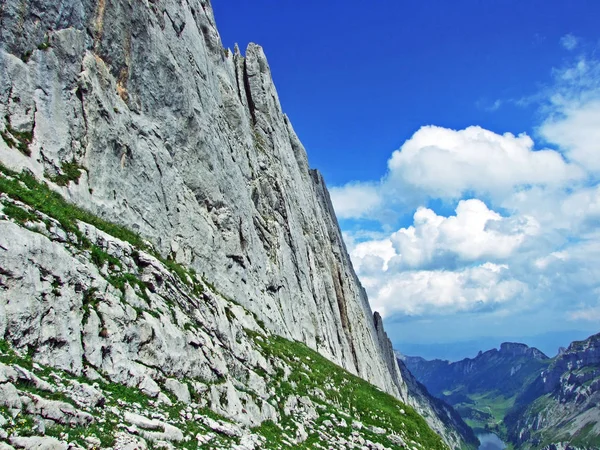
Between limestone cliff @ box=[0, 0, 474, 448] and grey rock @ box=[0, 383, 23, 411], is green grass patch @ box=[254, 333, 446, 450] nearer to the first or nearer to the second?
limestone cliff @ box=[0, 0, 474, 448]

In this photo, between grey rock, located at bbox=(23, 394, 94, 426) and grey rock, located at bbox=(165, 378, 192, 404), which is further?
grey rock, located at bbox=(165, 378, 192, 404)

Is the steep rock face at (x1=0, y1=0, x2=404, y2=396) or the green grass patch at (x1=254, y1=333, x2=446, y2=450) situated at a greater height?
the steep rock face at (x1=0, y1=0, x2=404, y2=396)

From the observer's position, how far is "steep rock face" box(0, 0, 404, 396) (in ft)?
88.0

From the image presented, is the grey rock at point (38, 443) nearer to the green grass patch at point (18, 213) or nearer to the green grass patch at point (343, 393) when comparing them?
the green grass patch at point (18, 213)

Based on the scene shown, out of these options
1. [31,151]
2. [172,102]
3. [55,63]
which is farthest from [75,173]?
[172,102]

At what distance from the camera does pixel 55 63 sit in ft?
93.0

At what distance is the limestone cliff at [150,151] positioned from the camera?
2511 centimetres

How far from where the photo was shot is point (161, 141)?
120 feet

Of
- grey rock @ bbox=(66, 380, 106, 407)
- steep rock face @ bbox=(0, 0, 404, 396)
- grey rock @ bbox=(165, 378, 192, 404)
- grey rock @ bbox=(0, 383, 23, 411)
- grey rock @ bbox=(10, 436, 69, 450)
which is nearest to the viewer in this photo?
grey rock @ bbox=(10, 436, 69, 450)

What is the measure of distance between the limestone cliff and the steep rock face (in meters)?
0.10

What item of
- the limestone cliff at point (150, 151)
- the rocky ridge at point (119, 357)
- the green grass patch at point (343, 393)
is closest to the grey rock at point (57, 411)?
the rocky ridge at point (119, 357)

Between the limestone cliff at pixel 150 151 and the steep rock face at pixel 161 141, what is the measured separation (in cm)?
10

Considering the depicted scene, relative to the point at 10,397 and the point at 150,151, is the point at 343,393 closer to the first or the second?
the point at 150,151

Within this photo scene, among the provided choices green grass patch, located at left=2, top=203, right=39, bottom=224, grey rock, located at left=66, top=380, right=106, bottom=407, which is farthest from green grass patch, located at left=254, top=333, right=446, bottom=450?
green grass patch, located at left=2, top=203, right=39, bottom=224
